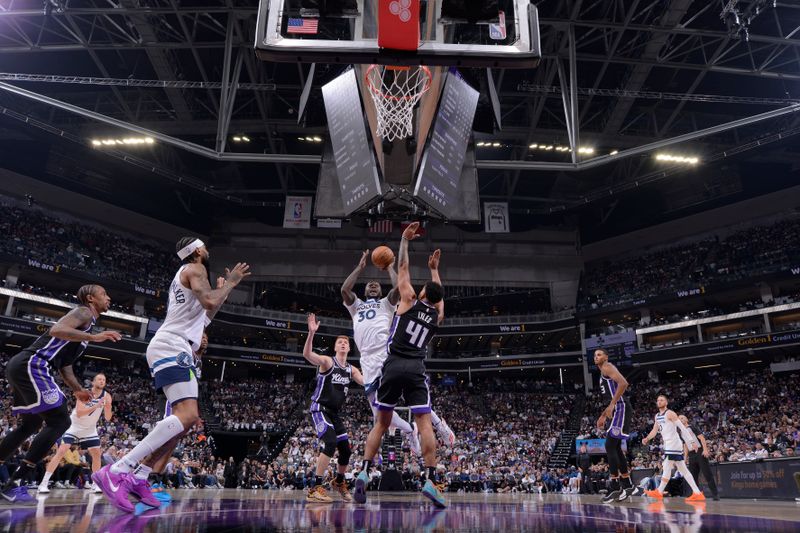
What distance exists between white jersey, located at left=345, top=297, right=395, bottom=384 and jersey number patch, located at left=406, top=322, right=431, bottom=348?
1897mm

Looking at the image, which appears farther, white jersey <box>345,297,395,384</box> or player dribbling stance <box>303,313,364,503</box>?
white jersey <box>345,297,395,384</box>

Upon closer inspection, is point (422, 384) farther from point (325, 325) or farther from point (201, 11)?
point (325, 325)

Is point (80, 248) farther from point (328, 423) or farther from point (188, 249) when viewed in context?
point (188, 249)

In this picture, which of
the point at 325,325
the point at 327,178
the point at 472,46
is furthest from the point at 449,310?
→ the point at 472,46

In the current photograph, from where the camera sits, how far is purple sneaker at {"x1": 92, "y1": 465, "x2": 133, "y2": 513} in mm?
4059

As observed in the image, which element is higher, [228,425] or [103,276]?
[103,276]

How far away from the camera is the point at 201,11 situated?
1992 cm

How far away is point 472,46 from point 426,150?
7.39m

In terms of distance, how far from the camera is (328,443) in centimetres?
719

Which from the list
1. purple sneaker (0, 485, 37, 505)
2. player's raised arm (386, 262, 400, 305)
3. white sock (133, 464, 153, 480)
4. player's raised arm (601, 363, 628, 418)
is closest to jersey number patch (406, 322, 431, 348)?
player's raised arm (386, 262, 400, 305)

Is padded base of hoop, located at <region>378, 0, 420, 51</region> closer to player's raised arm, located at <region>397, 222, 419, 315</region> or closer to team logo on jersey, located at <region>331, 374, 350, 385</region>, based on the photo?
player's raised arm, located at <region>397, 222, 419, 315</region>

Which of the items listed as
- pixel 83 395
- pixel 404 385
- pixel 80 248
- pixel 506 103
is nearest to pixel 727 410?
pixel 506 103

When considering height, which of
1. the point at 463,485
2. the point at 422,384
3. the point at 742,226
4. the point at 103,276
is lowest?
the point at 463,485

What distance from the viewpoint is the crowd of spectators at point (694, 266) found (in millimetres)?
31891
